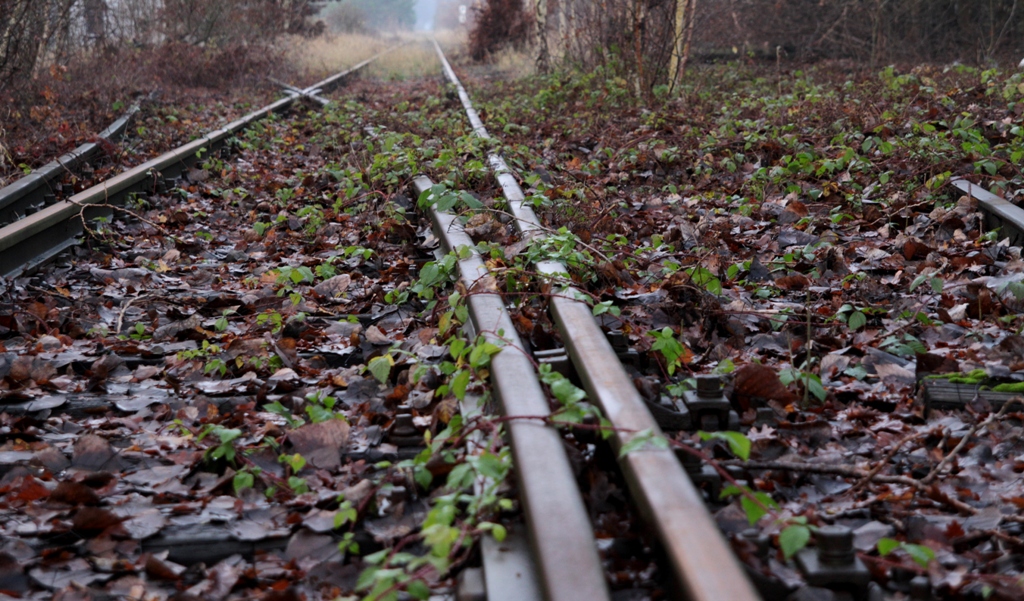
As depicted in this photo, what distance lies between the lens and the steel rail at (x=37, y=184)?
5566mm

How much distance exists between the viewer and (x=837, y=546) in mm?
1814

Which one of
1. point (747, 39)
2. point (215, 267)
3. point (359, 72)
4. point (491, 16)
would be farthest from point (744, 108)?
point (491, 16)

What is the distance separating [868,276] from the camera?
3.88m

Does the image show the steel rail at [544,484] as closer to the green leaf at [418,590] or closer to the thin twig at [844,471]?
the green leaf at [418,590]

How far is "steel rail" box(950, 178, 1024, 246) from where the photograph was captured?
410 cm

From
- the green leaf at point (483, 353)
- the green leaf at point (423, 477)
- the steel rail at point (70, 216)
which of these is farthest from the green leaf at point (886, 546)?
the steel rail at point (70, 216)

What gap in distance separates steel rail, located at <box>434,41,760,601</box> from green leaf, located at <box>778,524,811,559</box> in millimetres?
205

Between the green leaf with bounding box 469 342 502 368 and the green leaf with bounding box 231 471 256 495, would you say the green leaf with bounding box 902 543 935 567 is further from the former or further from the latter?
the green leaf with bounding box 231 471 256 495

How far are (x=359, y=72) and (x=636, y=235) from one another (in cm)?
1671

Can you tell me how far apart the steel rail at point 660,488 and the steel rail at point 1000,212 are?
7.96ft

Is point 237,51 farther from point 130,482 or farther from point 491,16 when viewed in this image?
point 130,482

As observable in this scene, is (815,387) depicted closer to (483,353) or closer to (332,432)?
(483,353)

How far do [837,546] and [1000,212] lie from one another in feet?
10.3

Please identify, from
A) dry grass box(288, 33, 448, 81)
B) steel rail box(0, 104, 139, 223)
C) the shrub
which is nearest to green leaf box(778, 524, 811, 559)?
steel rail box(0, 104, 139, 223)
